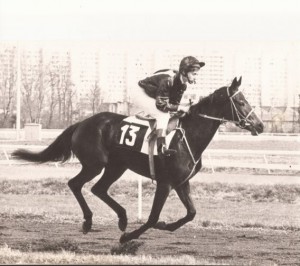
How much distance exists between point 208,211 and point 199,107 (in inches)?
167

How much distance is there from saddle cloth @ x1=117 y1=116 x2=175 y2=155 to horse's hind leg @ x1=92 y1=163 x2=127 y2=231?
1.27ft

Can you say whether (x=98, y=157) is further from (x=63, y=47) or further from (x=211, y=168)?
(x=211, y=168)

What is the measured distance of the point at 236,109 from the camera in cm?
650

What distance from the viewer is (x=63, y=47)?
32.3ft

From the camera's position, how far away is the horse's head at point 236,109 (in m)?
6.47

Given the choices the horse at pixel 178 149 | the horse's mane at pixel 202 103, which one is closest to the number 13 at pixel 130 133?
the horse at pixel 178 149

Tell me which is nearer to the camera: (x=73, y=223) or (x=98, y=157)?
(x=98, y=157)

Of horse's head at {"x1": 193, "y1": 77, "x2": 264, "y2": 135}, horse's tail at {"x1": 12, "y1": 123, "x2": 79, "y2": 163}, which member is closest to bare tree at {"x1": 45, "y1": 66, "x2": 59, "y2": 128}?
horse's tail at {"x1": 12, "y1": 123, "x2": 79, "y2": 163}

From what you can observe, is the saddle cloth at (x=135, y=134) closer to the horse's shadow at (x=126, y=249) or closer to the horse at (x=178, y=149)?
the horse at (x=178, y=149)

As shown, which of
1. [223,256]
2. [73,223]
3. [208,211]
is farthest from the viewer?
[208,211]

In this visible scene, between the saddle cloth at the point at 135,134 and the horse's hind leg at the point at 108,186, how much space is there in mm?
388

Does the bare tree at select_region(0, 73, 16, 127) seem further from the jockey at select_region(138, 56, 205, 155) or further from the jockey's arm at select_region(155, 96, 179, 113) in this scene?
the jockey's arm at select_region(155, 96, 179, 113)

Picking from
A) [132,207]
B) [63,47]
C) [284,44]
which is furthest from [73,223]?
[284,44]

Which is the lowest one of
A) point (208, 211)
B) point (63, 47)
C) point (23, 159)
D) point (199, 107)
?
point (208, 211)
